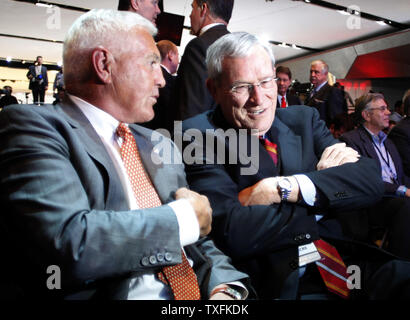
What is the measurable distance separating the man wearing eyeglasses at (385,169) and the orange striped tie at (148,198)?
228 cm

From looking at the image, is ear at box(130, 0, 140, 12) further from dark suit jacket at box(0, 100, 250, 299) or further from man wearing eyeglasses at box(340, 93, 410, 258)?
man wearing eyeglasses at box(340, 93, 410, 258)

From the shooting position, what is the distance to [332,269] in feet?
5.13

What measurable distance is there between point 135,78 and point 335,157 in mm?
974

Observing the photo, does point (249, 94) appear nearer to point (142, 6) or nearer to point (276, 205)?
point (276, 205)

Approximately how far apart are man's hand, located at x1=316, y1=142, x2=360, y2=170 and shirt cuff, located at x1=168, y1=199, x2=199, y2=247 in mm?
812

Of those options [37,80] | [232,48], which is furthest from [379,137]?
[37,80]

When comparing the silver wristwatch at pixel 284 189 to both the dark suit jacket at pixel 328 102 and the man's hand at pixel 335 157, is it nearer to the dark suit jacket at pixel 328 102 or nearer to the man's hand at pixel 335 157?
the man's hand at pixel 335 157

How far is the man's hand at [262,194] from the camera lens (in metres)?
1.56

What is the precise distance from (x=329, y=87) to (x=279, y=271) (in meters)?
4.75

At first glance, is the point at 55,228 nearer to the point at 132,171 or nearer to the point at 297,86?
the point at 132,171

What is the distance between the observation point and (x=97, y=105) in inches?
54.1

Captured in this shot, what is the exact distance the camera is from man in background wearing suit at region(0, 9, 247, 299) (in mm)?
1012

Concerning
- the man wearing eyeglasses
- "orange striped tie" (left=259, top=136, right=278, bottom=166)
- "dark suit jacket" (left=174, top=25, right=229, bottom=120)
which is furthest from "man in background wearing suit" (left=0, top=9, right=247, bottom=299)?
the man wearing eyeglasses
